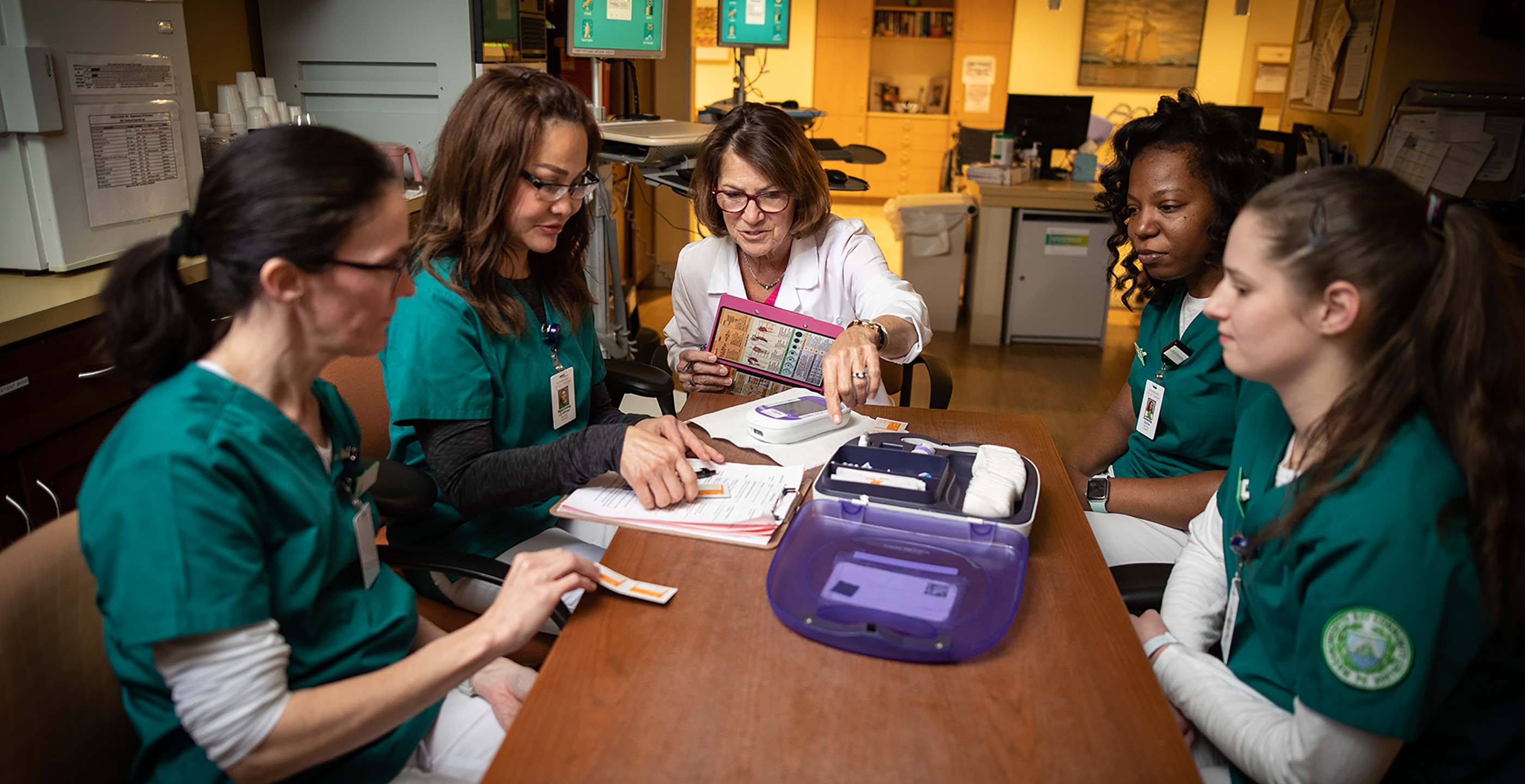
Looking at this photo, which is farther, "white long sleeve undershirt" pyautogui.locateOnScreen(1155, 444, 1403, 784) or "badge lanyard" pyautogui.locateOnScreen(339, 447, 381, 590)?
"badge lanyard" pyautogui.locateOnScreen(339, 447, 381, 590)

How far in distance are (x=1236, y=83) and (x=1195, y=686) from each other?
372 inches

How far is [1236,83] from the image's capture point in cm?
891

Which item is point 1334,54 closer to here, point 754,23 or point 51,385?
point 754,23

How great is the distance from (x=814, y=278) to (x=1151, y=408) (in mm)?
837

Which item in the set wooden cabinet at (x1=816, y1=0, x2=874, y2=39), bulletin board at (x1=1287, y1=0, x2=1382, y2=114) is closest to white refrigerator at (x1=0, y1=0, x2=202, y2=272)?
bulletin board at (x1=1287, y1=0, x2=1382, y2=114)

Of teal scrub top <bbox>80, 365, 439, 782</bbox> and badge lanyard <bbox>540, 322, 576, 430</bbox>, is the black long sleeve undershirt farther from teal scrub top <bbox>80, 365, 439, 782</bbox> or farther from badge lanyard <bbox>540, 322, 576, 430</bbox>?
teal scrub top <bbox>80, 365, 439, 782</bbox>

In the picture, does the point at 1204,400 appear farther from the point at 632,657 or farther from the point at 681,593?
the point at 632,657

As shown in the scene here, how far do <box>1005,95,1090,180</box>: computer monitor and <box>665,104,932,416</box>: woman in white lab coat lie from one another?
346cm

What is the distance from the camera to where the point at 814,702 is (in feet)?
3.01

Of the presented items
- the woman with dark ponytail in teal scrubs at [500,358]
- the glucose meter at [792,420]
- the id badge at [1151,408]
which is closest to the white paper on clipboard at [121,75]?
the woman with dark ponytail in teal scrubs at [500,358]

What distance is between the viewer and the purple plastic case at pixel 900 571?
1.00 m

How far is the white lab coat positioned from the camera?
2205 mm

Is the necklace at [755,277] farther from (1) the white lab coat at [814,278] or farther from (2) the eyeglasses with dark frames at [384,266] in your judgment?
(2) the eyeglasses with dark frames at [384,266]

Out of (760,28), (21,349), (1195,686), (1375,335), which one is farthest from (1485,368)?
(760,28)
